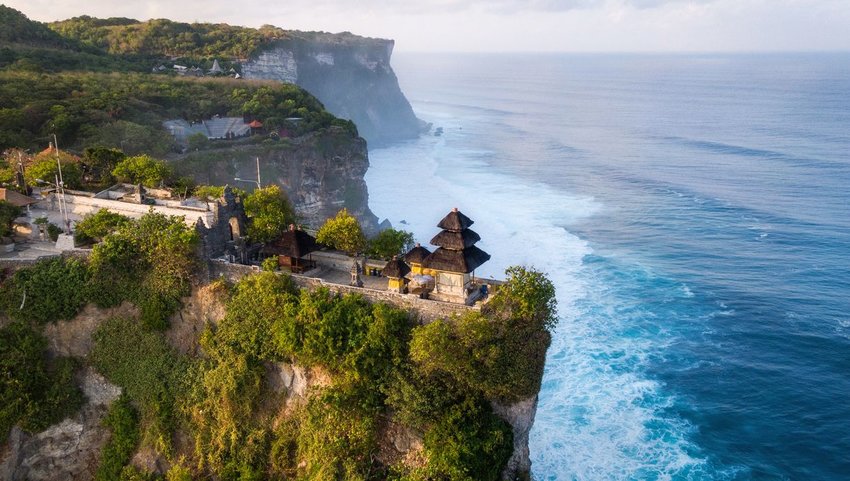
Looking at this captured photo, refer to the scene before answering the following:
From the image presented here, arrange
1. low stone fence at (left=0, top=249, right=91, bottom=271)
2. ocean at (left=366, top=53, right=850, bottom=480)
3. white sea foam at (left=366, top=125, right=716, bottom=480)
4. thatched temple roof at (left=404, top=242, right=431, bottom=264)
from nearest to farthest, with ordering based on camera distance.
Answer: thatched temple roof at (left=404, top=242, right=431, bottom=264)
low stone fence at (left=0, top=249, right=91, bottom=271)
white sea foam at (left=366, top=125, right=716, bottom=480)
ocean at (left=366, top=53, right=850, bottom=480)

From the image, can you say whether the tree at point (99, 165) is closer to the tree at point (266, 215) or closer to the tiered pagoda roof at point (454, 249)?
the tree at point (266, 215)

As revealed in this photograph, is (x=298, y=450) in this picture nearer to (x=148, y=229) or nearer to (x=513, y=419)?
(x=513, y=419)

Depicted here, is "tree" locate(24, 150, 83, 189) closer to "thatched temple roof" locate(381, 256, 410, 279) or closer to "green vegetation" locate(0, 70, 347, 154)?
"green vegetation" locate(0, 70, 347, 154)

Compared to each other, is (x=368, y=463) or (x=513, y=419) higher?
(x=513, y=419)

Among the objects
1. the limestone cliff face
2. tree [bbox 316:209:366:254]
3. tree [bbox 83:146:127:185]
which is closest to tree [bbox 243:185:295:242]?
tree [bbox 316:209:366:254]

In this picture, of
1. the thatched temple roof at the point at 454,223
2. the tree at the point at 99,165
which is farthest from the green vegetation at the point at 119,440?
the tree at the point at 99,165

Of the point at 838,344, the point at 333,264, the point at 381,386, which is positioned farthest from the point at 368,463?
the point at 838,344
